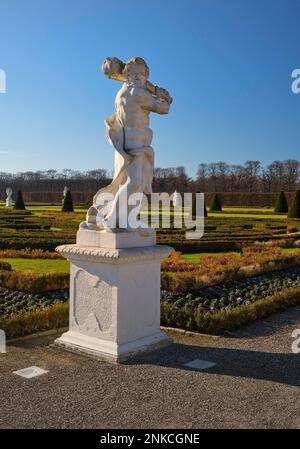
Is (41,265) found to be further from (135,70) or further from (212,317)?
(135,70)

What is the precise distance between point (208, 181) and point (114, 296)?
6816cm

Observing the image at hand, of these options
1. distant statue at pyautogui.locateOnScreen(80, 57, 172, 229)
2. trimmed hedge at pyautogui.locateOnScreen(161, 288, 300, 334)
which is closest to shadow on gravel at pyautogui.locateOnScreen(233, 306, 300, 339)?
trimmed hedge at pyautogui.locateOnScreen(161, 288, 300, 334)

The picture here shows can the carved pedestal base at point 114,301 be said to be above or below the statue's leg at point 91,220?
below

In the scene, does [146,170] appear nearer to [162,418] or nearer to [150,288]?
[150,288]

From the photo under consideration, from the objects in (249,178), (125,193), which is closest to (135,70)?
(125,193)

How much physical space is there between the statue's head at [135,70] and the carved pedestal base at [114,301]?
1765mm

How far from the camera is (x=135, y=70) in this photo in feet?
16.0

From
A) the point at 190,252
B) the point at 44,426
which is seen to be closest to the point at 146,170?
the point at 44,426

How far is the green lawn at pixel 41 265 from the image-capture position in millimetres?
9901

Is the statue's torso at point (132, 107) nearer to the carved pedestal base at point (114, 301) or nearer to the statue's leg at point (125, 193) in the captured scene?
the statue's leg at point (125, 193)

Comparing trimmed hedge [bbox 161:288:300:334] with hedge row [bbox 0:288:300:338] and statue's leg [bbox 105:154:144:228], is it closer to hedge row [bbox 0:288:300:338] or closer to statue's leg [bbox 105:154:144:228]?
hedge row [bbox 0:288:300:338]

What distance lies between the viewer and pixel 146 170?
500 cm

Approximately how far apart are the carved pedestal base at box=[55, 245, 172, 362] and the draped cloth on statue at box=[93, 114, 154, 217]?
0.70 m

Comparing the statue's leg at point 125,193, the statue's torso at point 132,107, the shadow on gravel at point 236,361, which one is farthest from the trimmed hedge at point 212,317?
the statue's torso at point 132,107
